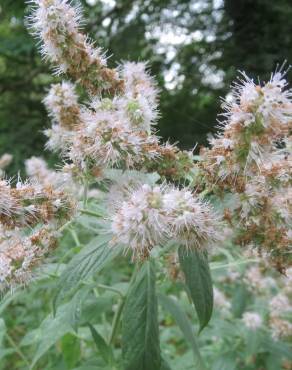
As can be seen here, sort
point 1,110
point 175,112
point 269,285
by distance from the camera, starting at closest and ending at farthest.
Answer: point 269,285
point 175,112
point 1,110

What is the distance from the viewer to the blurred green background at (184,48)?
3.54 meters

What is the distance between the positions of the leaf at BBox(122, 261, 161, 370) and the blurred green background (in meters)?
1.97

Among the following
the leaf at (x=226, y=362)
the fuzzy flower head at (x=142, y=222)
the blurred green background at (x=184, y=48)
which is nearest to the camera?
the fuzzy flower head at (x=142, y=222)

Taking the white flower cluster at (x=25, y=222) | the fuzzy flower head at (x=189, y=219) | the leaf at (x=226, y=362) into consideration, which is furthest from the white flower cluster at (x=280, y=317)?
the white flower cluster at (x=25, y=222)

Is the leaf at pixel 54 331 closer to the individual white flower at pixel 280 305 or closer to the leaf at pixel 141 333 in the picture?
the leaf at pixel 141 333

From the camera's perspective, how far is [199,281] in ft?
4.21

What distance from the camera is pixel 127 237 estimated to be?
3.95 ft

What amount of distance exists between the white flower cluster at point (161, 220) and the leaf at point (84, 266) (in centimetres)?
10

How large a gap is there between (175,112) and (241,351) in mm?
1969

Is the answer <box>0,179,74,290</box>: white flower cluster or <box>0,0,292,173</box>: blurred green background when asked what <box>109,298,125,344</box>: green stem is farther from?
<box>0,0,292,173</box>: blurred green background

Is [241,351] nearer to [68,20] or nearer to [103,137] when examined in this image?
[103,137]

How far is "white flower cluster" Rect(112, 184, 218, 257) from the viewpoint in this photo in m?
1.15

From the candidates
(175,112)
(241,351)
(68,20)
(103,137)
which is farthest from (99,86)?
(175,112)

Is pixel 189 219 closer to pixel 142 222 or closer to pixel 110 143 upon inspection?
pixel 142 222
